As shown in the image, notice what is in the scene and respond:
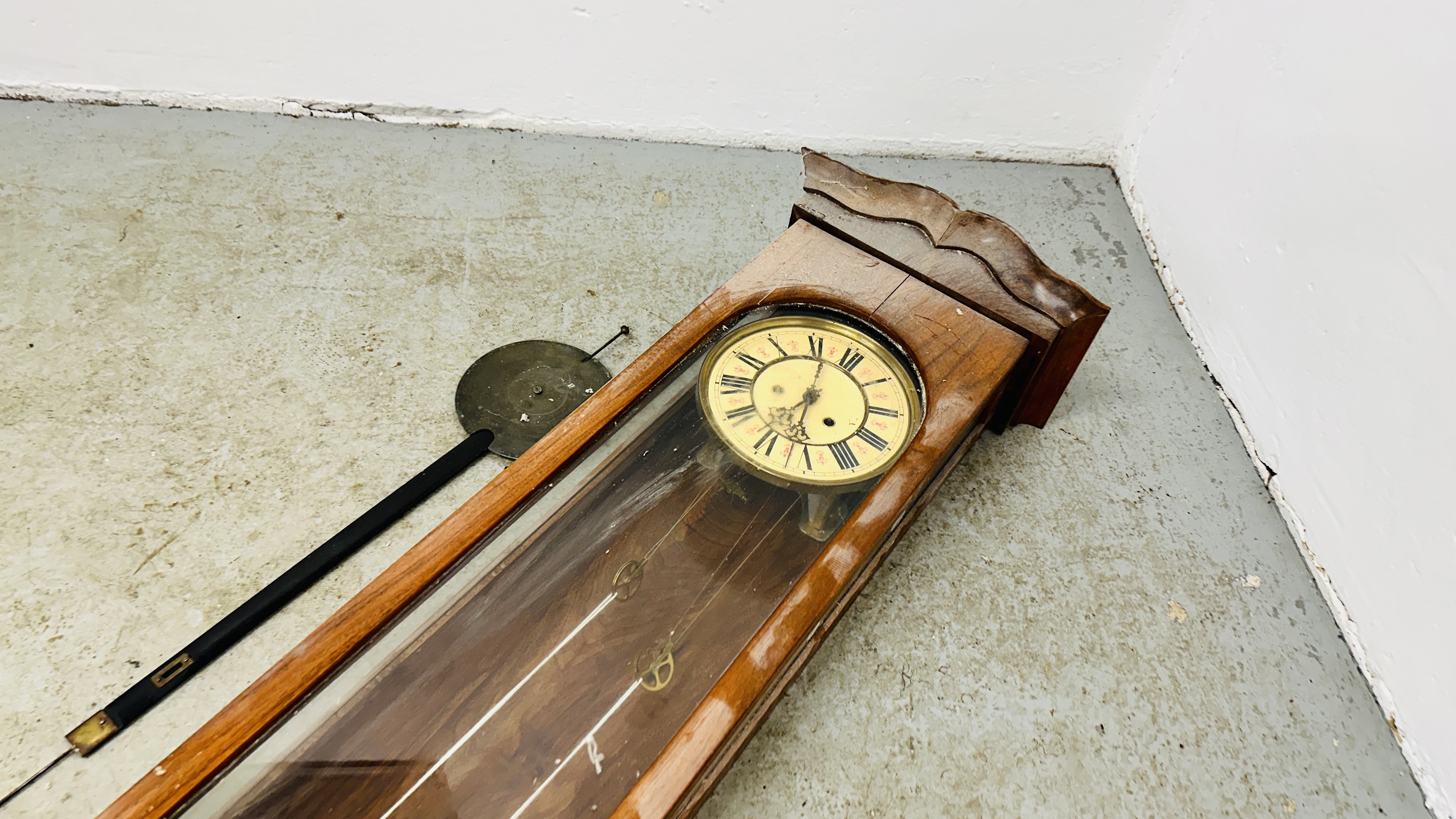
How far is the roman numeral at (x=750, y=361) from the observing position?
1.47 metres

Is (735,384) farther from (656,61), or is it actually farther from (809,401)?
(656,61)

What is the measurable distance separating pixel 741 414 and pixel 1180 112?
5.39ft

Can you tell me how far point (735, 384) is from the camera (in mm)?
1440

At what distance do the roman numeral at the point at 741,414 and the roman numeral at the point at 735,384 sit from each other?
33 millimetres

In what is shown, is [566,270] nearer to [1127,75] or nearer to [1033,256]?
[1033,256]

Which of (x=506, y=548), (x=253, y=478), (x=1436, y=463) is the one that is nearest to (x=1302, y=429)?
(x=1436, y=463)

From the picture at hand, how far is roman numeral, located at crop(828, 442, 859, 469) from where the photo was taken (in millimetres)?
1362

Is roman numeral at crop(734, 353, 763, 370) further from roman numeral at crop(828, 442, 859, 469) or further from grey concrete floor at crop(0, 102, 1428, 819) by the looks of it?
grey concrete floor at crop(0, 102, 1428, 819)

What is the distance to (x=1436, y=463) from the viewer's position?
1.49m

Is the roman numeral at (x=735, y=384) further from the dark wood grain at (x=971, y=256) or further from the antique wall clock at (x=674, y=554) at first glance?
the dark wood grain at (x=971, y=256)

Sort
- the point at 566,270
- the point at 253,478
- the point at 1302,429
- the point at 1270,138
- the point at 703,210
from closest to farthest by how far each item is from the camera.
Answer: the point at 253,478, the point at 1302,429, the point at 1270,138, the point at 566,270, the point at 703,210

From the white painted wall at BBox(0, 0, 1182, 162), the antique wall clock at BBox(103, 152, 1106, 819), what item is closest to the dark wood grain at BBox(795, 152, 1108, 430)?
the antique wall clock at BBox(103, 152, 1106, 819)

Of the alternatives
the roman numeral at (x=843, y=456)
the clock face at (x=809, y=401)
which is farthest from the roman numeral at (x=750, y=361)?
the roman numeral at (x=843, y=456)

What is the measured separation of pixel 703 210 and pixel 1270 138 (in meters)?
1.31
